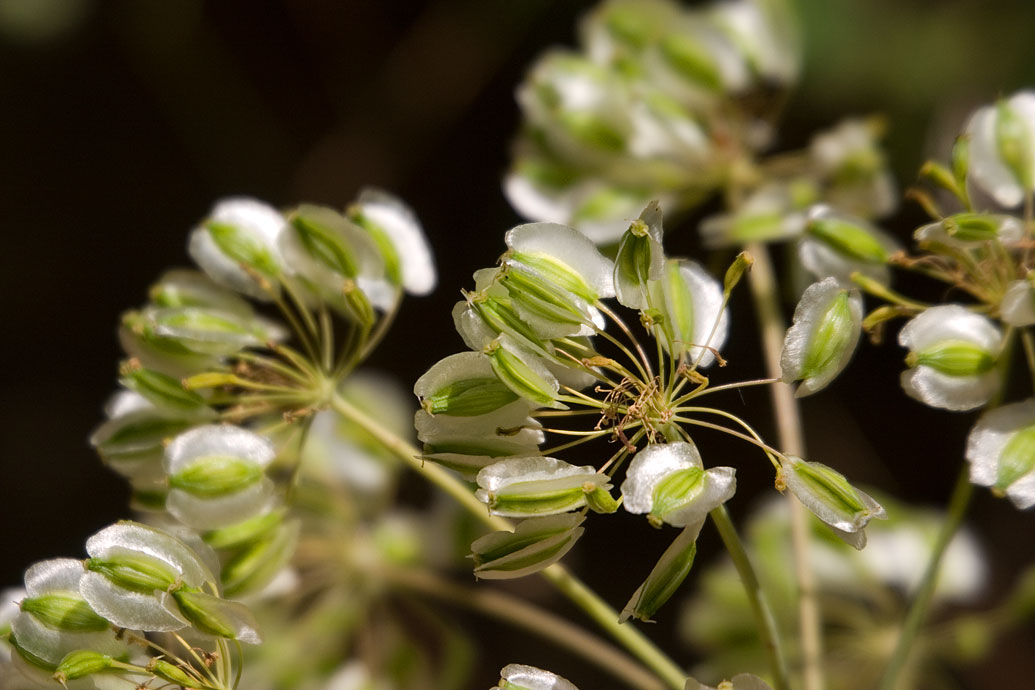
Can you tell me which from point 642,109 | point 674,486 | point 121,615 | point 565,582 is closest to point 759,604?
point 565,582

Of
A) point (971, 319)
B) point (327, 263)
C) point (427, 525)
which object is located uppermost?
point (327, 263)

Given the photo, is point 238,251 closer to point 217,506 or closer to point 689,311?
point 217,506

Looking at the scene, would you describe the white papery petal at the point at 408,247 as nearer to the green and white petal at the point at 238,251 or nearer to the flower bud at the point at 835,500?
the green and white petal at the point at 238,251

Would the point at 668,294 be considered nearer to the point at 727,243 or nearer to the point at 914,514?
the point at 727,243

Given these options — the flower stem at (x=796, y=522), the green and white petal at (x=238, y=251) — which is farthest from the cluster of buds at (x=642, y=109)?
the green and white petal at (x=238, y=251)

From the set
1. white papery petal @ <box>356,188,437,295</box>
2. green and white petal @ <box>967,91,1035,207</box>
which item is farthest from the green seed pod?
green and white petal @ <box>967,91,1035,207</box>

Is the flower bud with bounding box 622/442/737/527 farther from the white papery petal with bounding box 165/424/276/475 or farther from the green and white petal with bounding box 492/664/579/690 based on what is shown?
the white papery petal with bounding box 165/424/276/475

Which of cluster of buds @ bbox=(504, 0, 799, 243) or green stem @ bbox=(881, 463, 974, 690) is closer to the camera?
green stem @ bbox=(881, 463, 974, 690)

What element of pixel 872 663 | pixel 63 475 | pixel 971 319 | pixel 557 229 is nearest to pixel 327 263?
pixel 557 229
